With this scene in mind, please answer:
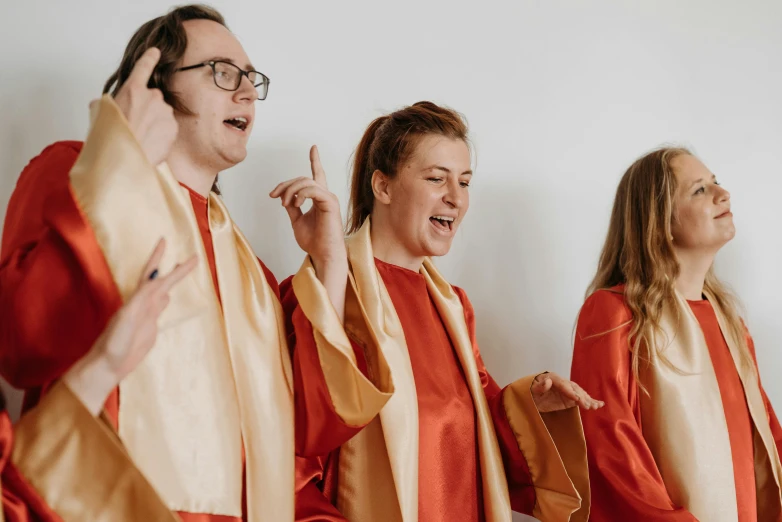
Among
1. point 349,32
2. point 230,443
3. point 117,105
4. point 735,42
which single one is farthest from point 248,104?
point 735,42

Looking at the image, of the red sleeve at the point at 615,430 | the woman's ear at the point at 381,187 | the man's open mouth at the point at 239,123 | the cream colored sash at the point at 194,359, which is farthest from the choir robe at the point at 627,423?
the man's open mouth at the point at 239,123

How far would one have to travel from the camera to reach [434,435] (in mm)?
1806

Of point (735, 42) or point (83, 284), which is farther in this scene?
point (735, 42)

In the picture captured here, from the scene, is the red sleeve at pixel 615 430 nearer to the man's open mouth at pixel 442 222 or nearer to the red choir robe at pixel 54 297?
the man's open mouth at pixel 442 222

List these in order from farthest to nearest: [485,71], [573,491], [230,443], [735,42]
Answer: [735,42], [485,71], [573,491], [230,443]

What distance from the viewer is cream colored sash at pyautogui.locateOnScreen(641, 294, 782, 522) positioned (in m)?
2.04

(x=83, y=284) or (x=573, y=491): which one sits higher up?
(x=83, y=284)

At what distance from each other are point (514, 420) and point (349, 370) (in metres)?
0.50

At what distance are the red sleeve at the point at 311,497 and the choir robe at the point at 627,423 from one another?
2.16ft

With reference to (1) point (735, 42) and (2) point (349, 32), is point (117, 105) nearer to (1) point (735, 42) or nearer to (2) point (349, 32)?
(2) point (349, 32)

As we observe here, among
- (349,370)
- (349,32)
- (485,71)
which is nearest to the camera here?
(349,370)

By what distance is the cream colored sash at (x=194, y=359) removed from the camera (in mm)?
1298

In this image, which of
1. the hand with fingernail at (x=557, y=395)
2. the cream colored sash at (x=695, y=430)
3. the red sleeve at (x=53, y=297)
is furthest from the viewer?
the cream colored sash at (x=695, y=430)

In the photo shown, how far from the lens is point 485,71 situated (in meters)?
2.70
